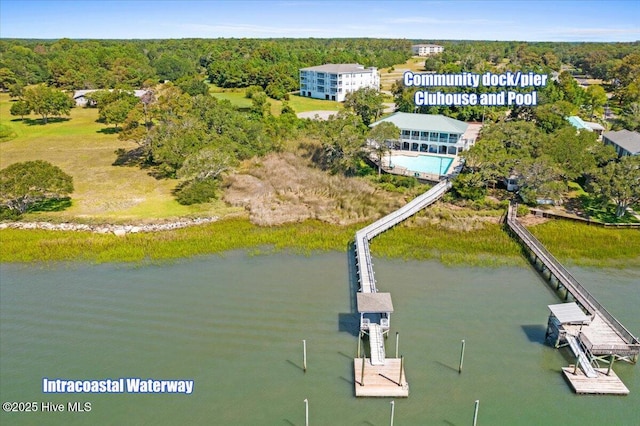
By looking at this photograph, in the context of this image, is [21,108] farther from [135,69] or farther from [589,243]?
[589,243]

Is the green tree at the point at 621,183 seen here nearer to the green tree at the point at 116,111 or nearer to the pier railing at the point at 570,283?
the pier railing at the point at 570,283

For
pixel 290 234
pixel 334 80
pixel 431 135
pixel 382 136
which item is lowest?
pixel 290 234

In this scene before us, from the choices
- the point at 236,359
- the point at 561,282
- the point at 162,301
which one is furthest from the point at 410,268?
the point at 162,301

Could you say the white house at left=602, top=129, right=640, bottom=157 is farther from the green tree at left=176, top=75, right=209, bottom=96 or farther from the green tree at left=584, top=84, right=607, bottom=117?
the green tree at left=176, top=75, right=209, bottom=96

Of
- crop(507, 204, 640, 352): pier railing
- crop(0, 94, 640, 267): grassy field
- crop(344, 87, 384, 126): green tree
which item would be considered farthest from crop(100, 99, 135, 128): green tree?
crop(507, 204, 640, 352): pier railing

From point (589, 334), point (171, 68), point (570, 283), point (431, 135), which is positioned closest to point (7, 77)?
point (171, 68)

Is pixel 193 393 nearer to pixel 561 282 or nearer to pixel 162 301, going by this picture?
pixel 162 301
